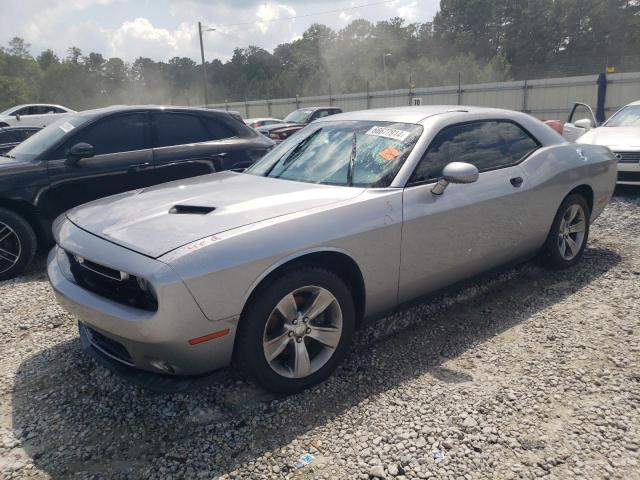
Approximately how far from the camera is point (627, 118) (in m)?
8.29

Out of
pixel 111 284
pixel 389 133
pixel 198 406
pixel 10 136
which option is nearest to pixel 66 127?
pixel 111 284

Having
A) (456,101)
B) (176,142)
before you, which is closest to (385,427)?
(176,142)

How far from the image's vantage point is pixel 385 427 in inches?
98.0

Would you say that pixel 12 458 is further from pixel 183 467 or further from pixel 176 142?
pixel 176 142

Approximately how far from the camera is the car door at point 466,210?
10.3 feet

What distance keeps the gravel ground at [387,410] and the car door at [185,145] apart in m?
2.37

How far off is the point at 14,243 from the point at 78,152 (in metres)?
1.08

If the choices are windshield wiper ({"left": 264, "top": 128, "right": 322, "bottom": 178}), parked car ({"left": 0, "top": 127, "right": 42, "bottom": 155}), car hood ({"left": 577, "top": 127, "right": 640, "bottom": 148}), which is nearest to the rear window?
parked car ({"left": 0, "top": 127, "right": 42, "bottom": 155})

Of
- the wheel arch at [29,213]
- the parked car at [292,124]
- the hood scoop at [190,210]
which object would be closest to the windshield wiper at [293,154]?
the hood scoop at [190,210]

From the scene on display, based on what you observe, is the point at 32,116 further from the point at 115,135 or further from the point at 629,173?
the point at 629,173

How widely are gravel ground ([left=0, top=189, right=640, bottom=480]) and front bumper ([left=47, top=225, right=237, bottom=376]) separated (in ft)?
1.12

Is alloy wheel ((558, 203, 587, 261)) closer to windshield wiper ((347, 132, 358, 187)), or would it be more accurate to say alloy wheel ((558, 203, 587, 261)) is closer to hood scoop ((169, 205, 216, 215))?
windshield wiper ((347, 132, 358, 187))

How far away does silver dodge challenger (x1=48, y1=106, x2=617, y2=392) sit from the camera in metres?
2.39

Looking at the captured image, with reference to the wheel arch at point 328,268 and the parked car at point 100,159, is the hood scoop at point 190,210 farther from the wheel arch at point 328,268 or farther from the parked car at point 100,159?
the parked car at point 100,159
